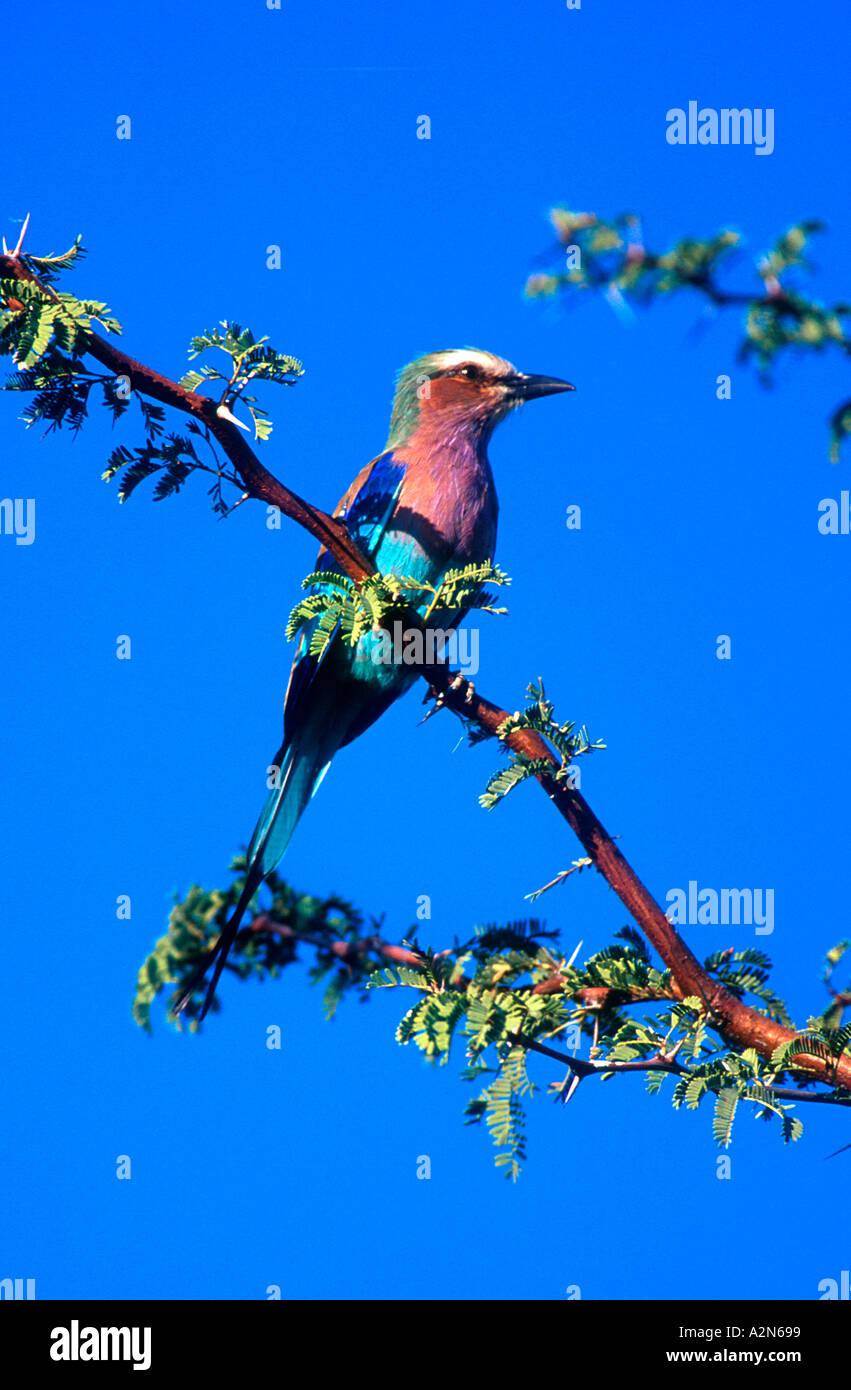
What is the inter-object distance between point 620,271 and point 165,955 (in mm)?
2340

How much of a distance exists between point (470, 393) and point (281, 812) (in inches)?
92.7

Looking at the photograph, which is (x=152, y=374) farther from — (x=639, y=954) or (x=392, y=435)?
(x=392, y=435)

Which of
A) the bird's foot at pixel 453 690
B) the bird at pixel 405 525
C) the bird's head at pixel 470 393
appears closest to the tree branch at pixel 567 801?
the bird's foot at pixel 453 690

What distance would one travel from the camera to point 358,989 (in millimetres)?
2904

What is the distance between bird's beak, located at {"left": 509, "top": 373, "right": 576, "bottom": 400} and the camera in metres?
5.43

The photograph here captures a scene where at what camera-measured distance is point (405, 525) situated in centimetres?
504

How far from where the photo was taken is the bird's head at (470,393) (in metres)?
5.48

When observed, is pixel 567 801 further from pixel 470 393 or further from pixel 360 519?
pixel 470 393

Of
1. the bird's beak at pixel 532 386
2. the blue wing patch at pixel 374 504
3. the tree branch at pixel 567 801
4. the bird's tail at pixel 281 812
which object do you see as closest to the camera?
the tree branch at pixel 567 801

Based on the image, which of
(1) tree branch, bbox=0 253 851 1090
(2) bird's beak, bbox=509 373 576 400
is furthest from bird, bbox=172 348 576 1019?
(1) tree branch, bbox=0 253 851 1090

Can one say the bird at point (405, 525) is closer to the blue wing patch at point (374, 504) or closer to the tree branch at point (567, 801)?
the blue wing patch at point (374, 504)

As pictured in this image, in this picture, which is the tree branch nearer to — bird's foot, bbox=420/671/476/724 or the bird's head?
bird's foot, bbox=420/671/476/724
